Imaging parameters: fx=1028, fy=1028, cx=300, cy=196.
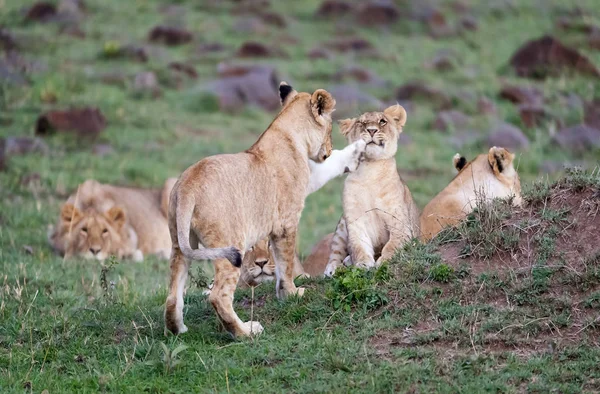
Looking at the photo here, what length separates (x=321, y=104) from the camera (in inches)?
279

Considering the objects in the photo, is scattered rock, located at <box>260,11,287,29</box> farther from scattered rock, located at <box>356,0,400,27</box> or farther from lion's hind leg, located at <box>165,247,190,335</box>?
lion's hind leg, located at <box>165,247,190,335</box>

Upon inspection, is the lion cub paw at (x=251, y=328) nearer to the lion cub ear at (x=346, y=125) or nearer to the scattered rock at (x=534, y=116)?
the lion cub ear at (x=346, y=125)

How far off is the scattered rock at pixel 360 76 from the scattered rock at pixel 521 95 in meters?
2.19

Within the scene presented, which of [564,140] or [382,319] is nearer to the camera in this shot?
[382,319]

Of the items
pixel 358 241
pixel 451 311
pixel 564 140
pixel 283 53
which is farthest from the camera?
pixel 283 53

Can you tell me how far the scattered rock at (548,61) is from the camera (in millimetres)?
19953

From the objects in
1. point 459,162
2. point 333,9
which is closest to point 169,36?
point 333,9

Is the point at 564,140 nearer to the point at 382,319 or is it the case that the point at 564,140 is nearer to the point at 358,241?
the point at 358,241

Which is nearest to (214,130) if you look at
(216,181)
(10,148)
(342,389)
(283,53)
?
(10,148)

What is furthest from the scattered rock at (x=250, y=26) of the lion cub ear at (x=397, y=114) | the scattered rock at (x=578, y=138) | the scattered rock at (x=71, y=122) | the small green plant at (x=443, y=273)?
the small green plant at (x=443, y=273)

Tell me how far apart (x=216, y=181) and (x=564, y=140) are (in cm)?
1103

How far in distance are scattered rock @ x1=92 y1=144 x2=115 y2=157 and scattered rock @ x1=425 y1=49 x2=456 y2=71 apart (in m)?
7.74

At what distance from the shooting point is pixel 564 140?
16.1 metres

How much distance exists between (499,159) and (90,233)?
195 inches
